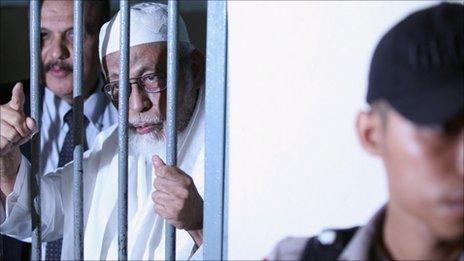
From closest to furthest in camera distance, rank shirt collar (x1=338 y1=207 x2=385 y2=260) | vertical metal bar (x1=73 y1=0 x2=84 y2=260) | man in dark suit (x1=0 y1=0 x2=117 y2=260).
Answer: shirt collar (x1=338 y1=207 x2=385 y2=260), vertical metal bar (x1=73 y1=0 x2=84 y2=260), man in dark suit (x1=0 y1=0 x2=117 y2=260)

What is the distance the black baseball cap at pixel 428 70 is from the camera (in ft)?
3.05

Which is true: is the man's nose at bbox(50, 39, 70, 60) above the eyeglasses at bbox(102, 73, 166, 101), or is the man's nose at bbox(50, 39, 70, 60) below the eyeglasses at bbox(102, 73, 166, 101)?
above

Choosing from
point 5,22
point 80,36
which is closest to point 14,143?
point 80,36

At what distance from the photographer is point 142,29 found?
2.02 m

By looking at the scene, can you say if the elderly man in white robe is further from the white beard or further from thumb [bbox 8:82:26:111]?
thumb [bbox 8:82:26:111]

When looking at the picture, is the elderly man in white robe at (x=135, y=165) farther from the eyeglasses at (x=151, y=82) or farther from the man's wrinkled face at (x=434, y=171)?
the man's wrinkled face at (x=434, y=171)

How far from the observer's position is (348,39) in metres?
1.27

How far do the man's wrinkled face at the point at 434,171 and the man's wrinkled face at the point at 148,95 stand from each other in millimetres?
1050

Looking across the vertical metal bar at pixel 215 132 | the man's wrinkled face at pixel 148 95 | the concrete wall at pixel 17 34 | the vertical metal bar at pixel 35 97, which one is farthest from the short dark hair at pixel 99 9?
the concrete wall at pixel 17 34

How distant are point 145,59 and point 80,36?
0.46m

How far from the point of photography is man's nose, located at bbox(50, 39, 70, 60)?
2.47m

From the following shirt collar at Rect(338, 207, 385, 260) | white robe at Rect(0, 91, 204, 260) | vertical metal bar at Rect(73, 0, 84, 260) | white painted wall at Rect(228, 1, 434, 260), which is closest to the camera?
shirt collar at Rect(338, 207, 385, 260)

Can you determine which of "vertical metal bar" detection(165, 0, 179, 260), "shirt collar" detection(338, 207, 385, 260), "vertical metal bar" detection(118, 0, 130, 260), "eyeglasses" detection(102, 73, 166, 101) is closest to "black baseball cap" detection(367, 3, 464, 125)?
"shirt collar" detection(338, 207, 385, 260)

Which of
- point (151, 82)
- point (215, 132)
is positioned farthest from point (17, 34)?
point (215, 132)
